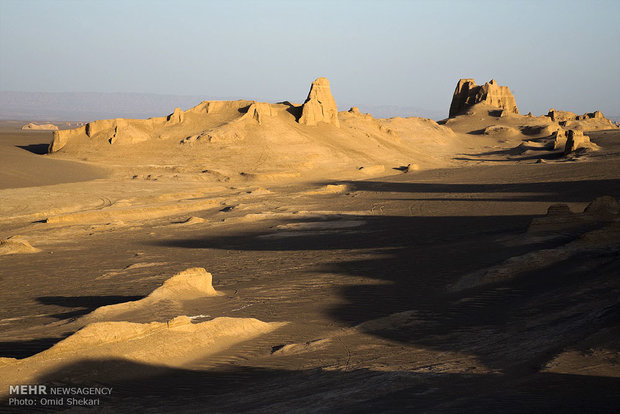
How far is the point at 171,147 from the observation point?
116ft

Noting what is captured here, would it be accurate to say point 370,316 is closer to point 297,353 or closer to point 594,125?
point 297,353

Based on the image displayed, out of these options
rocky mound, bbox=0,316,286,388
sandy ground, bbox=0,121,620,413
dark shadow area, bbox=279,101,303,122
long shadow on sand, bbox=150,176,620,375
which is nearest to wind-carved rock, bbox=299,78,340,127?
dark shadow area, bbox=279,101,303,122

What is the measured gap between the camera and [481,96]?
7588 centimetres

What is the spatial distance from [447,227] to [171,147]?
22.4 metres

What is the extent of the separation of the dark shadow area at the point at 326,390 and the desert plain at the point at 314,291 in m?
0.03

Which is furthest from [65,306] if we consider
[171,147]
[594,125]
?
[594,125]

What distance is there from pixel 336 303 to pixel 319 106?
101ft

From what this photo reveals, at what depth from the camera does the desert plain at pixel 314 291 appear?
19.4ft

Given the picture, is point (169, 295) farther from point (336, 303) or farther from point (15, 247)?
point (15, 247)

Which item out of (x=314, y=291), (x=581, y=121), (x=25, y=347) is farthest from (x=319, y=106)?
(x=581, y=121)

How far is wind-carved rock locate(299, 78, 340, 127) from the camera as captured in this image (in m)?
38.8

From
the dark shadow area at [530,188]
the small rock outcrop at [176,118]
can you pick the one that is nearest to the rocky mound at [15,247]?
the dark shadow area at [530,188]

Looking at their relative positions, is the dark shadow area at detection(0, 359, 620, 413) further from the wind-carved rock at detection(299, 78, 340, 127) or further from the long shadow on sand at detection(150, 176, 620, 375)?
the wind-carved rock at detection(299, 78, 340, 127)

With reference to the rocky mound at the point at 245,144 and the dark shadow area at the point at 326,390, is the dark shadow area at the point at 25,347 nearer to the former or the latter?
the dark shadow area at the point at 326,390
